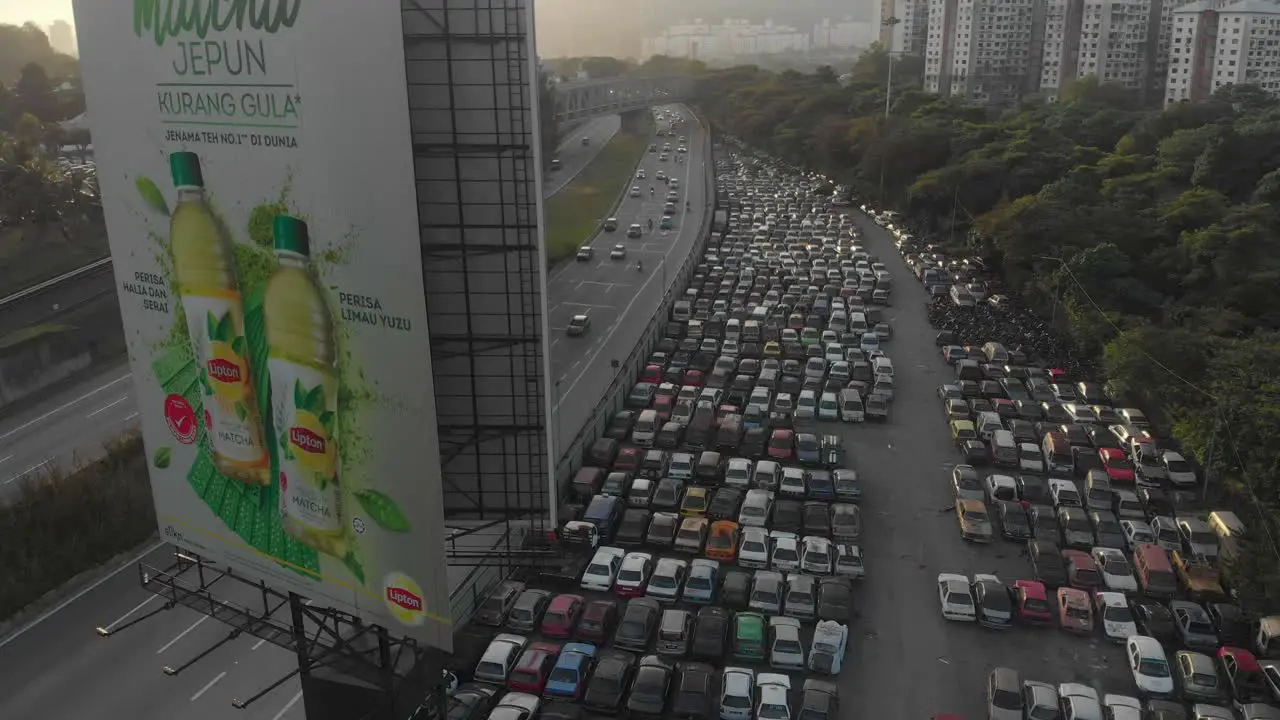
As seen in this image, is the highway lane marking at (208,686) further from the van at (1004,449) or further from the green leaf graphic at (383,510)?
the van at (1004,449)

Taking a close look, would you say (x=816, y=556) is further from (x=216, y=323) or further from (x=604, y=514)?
(x=216, y=323)

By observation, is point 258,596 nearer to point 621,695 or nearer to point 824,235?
point 621,695

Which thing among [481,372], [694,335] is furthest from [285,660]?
[694,335]

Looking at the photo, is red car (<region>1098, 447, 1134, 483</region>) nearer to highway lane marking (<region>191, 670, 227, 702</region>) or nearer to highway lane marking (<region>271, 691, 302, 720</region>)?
highway lane marking (<region>271, 691, 302, 720</region>)

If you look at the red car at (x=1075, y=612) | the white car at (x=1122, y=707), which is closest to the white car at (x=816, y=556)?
the red car at (x=1075, y=612)

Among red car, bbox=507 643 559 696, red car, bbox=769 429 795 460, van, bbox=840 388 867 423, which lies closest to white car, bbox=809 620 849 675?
red car, bbox=507 643 559 696
